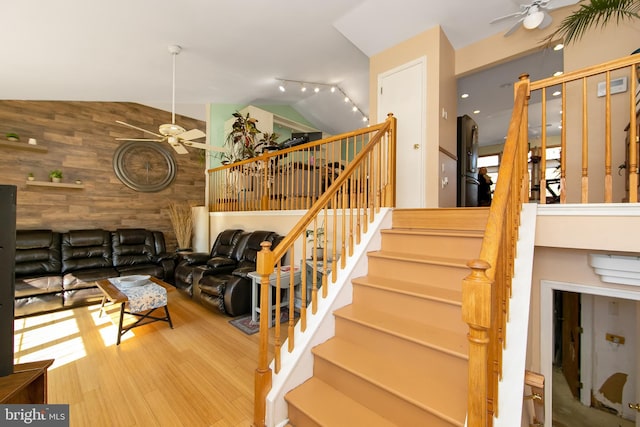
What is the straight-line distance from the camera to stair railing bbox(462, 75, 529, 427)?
86 cm

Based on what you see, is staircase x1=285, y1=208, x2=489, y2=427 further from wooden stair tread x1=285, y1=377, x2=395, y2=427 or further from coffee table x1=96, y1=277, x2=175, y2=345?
coffee table x1=96, y1=277, x2=175, y2=345

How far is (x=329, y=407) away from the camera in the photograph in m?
1.55

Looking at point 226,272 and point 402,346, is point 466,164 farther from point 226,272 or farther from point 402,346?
point 226,272

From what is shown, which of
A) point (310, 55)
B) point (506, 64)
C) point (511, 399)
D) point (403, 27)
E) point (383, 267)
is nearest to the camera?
→ point (511, 399)

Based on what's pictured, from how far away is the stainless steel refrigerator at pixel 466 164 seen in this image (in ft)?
14.8

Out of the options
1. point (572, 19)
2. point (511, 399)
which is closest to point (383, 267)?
point (511, 399)

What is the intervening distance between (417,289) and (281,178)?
9.60 ft

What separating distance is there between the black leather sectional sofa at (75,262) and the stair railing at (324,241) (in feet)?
9.35

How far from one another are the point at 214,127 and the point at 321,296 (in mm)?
5291

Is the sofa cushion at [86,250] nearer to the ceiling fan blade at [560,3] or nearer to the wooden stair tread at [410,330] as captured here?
the wooden stair tread at [410,330]

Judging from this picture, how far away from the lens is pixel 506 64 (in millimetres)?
4039

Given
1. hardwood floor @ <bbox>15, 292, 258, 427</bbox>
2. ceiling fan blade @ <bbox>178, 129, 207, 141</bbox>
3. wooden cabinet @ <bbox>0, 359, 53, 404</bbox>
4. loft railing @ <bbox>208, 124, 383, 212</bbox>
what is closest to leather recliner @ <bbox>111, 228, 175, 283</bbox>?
Answer: hardwood floor @ <bbox>15, 292, 258, 427</bbox>

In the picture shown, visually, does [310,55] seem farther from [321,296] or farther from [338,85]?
[321,296]

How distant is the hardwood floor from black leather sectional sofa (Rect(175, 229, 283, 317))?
0.25 metres
